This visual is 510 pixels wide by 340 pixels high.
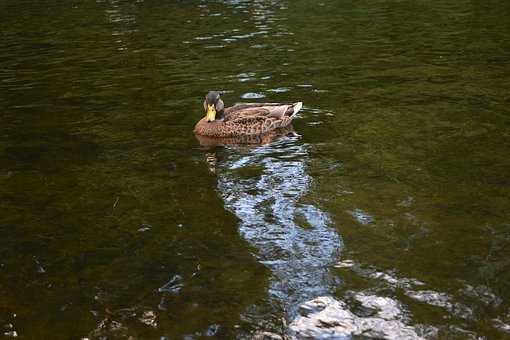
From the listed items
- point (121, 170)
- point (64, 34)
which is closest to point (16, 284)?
point (121, 170)

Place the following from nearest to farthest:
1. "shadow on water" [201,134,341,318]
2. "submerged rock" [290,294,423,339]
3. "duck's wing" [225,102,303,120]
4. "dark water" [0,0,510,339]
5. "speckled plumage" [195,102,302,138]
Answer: "submerged rock" [290,294,423,339] → "dark water" [0,0,510,339] → "shadow on water" [201,134,341,318] → "speckled plumage" [195,102,302,138] → "duck's wing" [225,102,303,120]

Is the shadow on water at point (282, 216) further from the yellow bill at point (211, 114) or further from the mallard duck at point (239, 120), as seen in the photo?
the yellow bill at point (211, 114)

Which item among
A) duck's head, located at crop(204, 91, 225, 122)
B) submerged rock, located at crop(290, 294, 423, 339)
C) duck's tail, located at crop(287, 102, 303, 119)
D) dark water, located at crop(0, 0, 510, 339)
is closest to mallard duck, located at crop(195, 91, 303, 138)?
duck's head, located at crop(204, 91, 225, 122)

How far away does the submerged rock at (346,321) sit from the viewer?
6375 mm

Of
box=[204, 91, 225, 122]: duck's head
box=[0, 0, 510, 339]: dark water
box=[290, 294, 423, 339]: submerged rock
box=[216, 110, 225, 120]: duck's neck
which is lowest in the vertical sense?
box=[0, 0, 510, 339]: dark water

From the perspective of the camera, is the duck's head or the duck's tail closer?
the duck's head

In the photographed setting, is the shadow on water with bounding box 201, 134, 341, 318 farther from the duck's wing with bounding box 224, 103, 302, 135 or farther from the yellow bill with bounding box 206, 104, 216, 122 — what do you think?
the yellow bill with bounding box 206, 104, 216, 122

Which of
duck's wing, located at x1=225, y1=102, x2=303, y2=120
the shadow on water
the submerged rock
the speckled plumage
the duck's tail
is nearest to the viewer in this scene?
the submerged rock

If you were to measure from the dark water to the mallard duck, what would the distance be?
0.49 meters

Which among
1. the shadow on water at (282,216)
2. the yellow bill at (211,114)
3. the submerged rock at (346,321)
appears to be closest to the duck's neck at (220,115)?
the yellow bill at (211,114)

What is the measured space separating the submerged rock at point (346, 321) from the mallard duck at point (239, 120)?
6.13 m

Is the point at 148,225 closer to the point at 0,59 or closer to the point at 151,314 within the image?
the point at 151,314

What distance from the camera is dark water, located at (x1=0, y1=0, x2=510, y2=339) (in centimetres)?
703

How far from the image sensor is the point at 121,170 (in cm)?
1095
